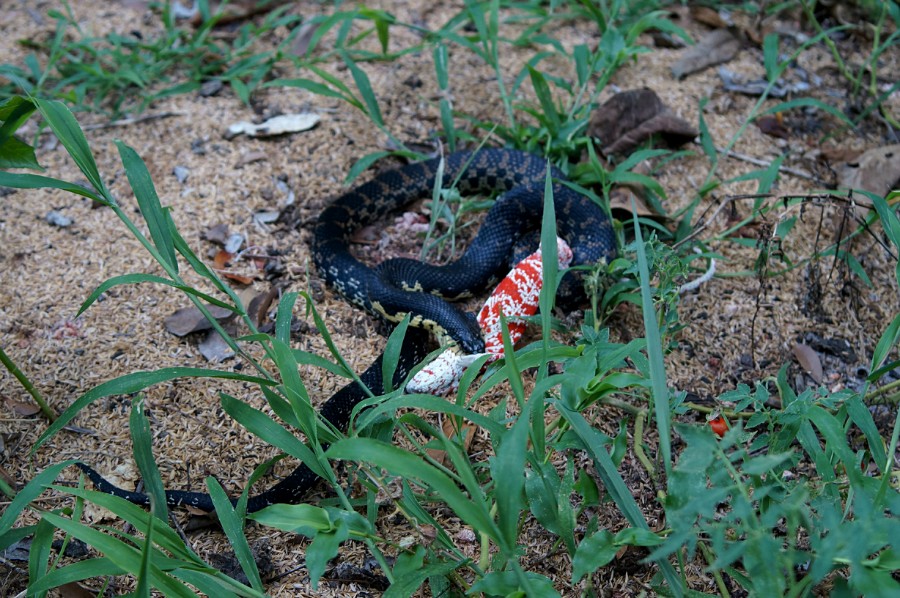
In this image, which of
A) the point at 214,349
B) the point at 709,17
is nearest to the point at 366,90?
the point at 214,349

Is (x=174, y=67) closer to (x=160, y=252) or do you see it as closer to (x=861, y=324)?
(x=160, y=252)

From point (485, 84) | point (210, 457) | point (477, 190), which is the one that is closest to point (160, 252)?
point (210, 457)

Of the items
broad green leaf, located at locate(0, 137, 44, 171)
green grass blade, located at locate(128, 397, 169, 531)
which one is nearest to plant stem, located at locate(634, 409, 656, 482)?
green grass blade, located at locate(128, 397, 169, 531)

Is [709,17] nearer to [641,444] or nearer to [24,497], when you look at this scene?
[641,444]

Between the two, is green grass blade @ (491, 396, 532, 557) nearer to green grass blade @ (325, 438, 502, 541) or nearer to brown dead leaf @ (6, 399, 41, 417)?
green grass blade @ (325, 438, 502, 541)

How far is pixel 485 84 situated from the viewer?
4.89 meters

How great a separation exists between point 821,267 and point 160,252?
10.6 feet

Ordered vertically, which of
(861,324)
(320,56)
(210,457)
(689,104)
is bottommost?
(861,324)

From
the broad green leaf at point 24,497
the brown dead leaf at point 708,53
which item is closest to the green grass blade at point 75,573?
the broad green leaf at point 24,497

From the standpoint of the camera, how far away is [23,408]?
2973mm

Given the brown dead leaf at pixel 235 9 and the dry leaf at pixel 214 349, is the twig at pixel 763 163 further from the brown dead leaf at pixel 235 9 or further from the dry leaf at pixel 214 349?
the brown dead leaf at pixel 235 9

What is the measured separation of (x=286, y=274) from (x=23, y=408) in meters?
1.35

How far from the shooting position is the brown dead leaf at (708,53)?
494 centimetres

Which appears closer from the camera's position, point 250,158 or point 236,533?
point 236,533
